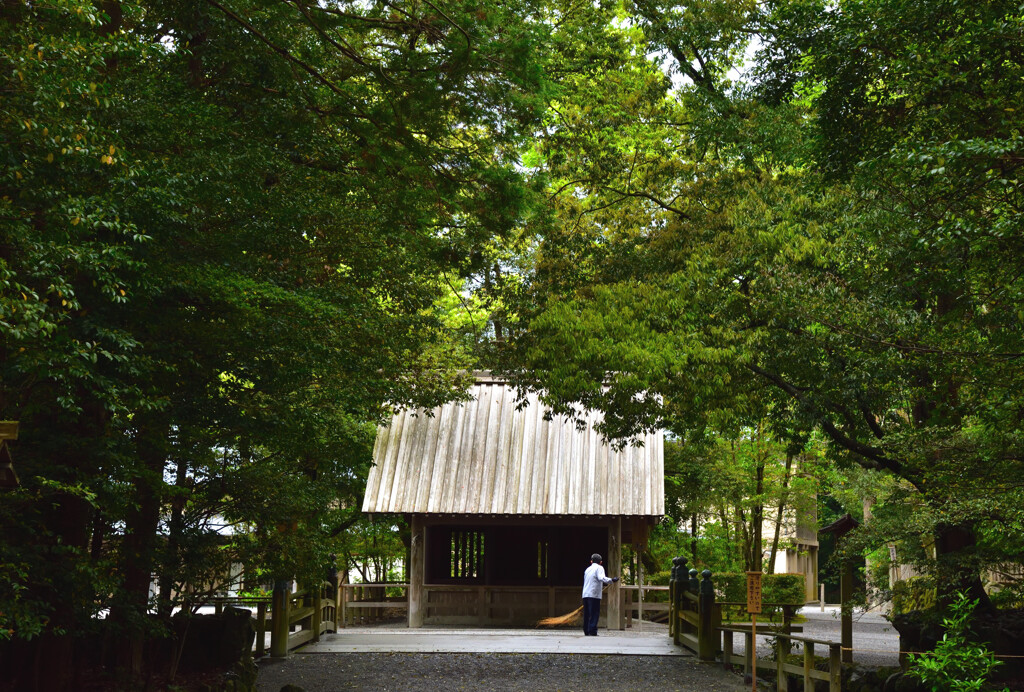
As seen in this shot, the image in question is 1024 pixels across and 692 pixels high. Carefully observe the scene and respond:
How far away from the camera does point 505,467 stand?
1966 cm

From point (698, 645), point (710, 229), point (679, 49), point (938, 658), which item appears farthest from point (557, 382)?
point (679, 49)

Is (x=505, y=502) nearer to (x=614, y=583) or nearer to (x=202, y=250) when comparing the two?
(x=614, y=583)

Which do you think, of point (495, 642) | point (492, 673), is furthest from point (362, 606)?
point (492, 673)

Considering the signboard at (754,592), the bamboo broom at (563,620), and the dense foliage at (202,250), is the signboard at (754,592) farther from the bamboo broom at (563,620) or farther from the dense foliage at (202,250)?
the bamboo broom at (563,620)

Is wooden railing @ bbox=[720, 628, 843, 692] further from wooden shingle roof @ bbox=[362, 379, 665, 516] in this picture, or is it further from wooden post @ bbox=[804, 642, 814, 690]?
wooden shingle roof @ bbox=[362, 379, 665, 516]

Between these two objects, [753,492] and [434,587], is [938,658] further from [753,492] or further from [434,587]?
[753,492]

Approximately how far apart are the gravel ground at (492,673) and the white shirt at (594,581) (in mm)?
2320

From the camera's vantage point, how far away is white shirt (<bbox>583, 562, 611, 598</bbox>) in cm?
1725

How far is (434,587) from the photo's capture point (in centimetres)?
1944

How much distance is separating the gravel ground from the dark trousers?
7.52 ft

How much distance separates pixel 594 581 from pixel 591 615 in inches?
26.6

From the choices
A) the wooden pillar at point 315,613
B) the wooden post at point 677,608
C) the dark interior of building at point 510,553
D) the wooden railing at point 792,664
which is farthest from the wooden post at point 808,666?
the dark interior of building at point 510,553

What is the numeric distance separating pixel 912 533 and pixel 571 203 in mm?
7801

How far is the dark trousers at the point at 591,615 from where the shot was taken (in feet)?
56.9
